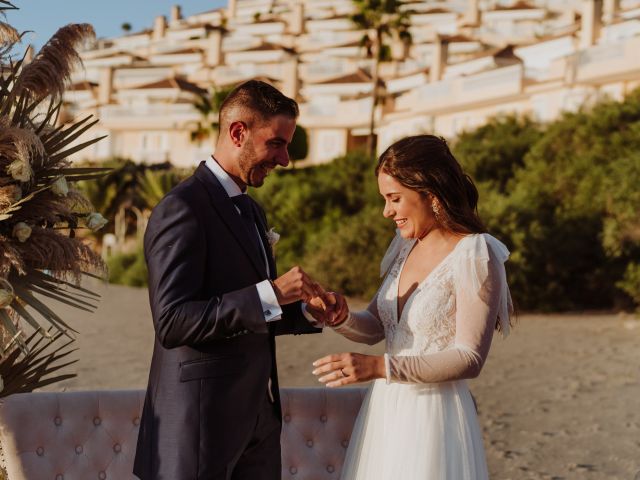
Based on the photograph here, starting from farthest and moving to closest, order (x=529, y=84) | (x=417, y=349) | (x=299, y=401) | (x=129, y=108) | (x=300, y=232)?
(x=129, y=108)
(x=529, y=84)
(x=300, y=232)
(x=299, y=401)
(x=417, y=349)

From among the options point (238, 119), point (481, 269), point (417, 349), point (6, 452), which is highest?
point (238, 119)

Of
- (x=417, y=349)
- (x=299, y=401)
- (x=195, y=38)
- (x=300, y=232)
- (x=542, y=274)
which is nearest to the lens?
(x=417, y=349)

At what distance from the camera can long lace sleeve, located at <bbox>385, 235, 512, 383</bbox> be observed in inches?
119

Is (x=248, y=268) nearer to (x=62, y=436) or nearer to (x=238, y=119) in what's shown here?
(x=238, y=119)

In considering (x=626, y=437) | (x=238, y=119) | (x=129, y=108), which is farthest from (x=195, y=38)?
(x=238, y=119)

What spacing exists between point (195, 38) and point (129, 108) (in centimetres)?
3136

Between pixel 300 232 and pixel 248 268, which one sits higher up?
pixel 248 268

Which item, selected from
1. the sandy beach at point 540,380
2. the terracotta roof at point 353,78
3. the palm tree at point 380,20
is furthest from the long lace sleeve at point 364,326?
the terracotta roof at point 353,78

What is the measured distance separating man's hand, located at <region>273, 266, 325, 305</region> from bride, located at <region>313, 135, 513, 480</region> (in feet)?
1.03

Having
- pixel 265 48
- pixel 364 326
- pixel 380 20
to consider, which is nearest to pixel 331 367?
pixel 364 326

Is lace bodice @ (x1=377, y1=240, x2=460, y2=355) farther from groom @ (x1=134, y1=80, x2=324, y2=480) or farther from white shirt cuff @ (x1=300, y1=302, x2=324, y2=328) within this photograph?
groom @ (x1=134, y1=80, x2=324, y2=480)

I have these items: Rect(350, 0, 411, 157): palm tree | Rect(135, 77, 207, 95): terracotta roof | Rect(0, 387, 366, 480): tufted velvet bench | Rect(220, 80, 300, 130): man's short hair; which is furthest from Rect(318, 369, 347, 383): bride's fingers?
Rect(135, 77, 207, 95): terracotta roof

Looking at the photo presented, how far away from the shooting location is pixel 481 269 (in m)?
3.11

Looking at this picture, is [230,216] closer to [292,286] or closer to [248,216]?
[248,216]
